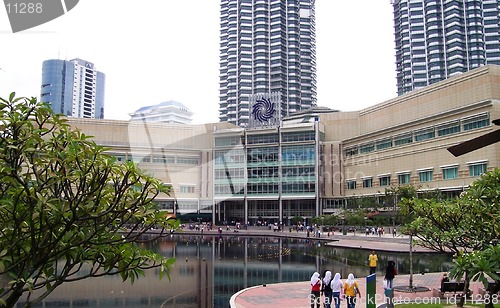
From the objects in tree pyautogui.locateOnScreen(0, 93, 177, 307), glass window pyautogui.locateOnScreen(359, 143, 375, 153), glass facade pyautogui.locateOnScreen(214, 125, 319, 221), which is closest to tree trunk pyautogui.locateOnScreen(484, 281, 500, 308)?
tree pyautogui.locateOnScreen(0, 93, 177, 307)

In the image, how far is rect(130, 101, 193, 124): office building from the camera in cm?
16375

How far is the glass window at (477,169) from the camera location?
50.7m

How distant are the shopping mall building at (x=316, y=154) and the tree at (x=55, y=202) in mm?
51464

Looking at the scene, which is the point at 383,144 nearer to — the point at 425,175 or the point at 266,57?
the point at 425,175

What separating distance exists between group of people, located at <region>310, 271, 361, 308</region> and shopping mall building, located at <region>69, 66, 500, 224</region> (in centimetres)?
4274

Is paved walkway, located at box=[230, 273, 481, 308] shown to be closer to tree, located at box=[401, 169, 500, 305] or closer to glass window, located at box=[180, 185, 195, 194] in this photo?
tree, located at box=[401, 169, 500, 305]

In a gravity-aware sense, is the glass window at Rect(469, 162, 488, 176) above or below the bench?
above

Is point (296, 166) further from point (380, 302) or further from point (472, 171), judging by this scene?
point (380, 302)

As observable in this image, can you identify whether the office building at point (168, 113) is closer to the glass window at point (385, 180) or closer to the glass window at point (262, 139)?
the glass window at point (262, 139)

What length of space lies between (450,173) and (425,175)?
439 cm

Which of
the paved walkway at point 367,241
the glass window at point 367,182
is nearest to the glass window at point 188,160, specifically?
the paved walkway at point 367,241

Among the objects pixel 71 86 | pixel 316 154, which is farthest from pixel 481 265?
pixel 71 86

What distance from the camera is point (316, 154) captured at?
76.8 meters

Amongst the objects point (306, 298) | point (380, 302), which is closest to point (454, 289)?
point (380, 302)
